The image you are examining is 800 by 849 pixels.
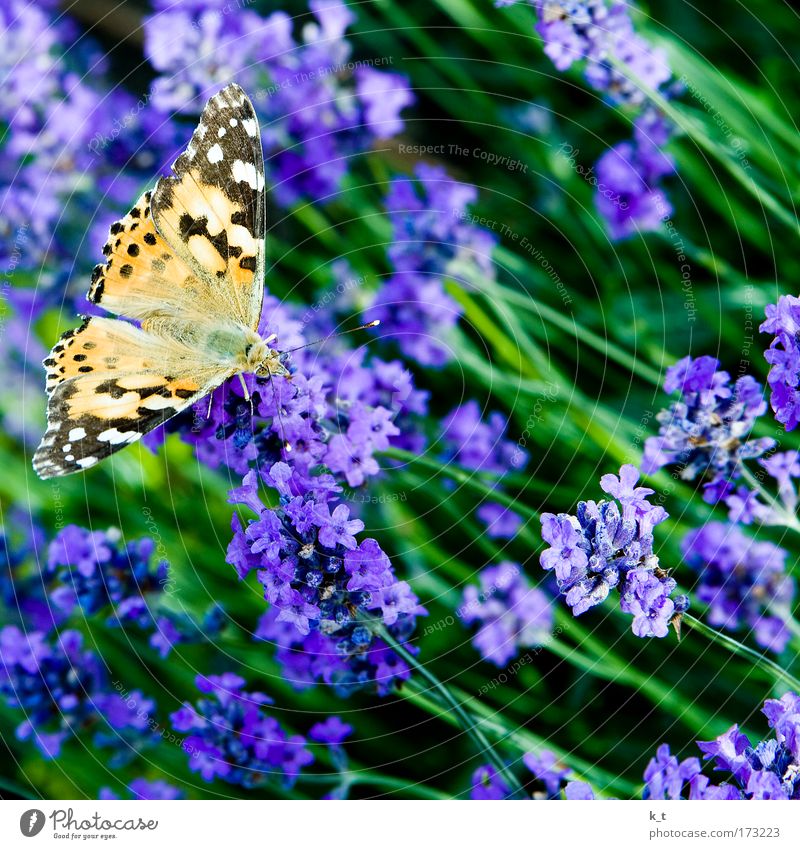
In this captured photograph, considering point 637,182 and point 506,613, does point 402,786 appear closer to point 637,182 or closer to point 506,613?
point 506,613

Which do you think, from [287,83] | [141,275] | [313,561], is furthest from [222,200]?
[313,561]

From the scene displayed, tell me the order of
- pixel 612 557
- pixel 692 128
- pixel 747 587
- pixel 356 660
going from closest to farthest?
pixel 612 557, pixel 356 660, pixel 747 587, pixel 692 128

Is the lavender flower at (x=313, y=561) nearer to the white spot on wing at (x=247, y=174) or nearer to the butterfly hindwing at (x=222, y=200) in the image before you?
the butterfly hindwing at (x=222, y=200)

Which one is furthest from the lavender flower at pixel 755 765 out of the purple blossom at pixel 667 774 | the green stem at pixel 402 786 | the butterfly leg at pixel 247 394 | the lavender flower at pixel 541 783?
the butterfly leg at pixel 247 394

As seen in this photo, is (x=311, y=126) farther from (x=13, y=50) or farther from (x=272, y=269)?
(x=13, y=50)

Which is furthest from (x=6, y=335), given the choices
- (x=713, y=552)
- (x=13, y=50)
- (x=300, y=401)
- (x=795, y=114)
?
(x=795, y=114)
